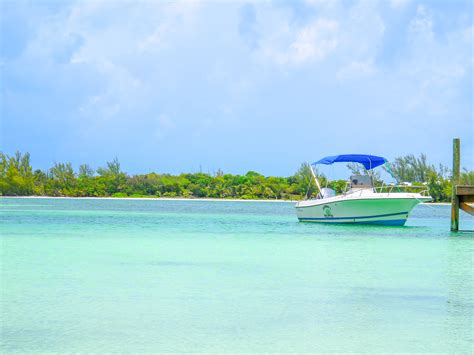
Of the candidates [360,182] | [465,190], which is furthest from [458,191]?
[360,182]

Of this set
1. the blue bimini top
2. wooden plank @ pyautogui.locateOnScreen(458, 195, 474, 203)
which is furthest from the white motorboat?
wooden plank @ pyautogui.locateOnScreen(458, 195, 474, 203)

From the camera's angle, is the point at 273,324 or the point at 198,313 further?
the point at 198,313

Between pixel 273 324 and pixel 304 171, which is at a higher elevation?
pixel 304 171

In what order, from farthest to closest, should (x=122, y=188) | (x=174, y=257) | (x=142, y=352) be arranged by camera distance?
1. (x=122, y=188)
2. (x=174, y=257)
3. (x=142, y=352)

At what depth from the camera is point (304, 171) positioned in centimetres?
8362

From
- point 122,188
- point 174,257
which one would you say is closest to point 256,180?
point 122,188

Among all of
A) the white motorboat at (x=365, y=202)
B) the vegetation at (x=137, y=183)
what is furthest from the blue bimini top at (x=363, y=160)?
the vegetation at (x=137, y=183)

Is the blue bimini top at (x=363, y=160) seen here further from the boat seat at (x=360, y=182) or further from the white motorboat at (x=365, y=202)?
the boat seat at (x=360, y=182)

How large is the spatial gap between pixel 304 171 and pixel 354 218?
55.0 metres

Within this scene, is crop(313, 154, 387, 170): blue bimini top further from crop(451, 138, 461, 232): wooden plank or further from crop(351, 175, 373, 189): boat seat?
crop(451, 138, 461, 232): wooden plank

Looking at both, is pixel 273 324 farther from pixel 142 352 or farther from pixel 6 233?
pixel 6 233

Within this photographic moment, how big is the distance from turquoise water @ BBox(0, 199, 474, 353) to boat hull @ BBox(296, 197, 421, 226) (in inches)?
264

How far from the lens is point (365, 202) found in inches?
1098

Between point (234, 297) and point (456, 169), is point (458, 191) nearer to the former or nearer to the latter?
point (456, 169)
